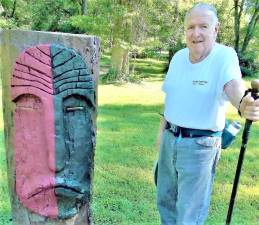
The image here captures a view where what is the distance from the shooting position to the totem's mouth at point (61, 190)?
213 cm

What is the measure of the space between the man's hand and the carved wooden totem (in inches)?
28.4

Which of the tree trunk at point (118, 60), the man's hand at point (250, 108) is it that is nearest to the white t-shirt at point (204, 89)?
the man's hand at point (250, 108)

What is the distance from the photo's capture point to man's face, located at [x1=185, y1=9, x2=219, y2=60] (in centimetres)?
212

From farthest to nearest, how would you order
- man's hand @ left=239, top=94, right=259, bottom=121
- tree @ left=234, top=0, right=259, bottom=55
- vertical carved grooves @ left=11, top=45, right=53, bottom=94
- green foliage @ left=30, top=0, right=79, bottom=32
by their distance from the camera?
green foliage @ left=30, top=0, right=79, bottom=32 < tree @ left=234, top=0, right=259, bottom=55 < vertical carved grooves @ left=11, top=45, right=53, bottom=94 < man's hand @ left=239, top=94, right=259, bottom=121

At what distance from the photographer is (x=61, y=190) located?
2154mm

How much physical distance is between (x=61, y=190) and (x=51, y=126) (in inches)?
12.5

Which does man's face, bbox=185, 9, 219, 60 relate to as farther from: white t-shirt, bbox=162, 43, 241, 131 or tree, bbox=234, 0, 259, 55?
tree, bbox=234, 0, 259, 55

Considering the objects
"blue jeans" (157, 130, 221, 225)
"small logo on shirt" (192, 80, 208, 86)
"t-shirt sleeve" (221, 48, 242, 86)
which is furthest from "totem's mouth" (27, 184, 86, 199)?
"t-shirt sleeve" (221, 48, 242, 86)

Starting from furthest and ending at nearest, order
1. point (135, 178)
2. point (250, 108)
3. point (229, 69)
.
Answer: point (135, 178) → point (229, 69) → point (250, 108)

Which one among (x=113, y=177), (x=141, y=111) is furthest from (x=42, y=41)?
(x=141, y=111)

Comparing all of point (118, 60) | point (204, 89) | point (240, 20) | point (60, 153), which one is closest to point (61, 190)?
point (60, 153)

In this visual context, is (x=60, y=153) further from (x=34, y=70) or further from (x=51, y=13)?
(x=51, y=13)

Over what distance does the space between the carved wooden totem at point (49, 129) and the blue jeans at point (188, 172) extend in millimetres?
417

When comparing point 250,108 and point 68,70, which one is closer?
point 250,108
